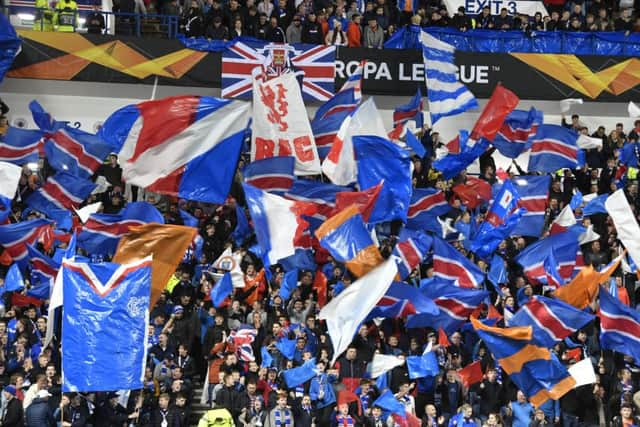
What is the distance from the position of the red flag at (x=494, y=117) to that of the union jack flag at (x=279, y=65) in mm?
4625

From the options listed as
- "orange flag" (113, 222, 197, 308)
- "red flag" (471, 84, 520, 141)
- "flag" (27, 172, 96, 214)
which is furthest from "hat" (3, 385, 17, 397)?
"red flag" (471, 84, 520, 141)

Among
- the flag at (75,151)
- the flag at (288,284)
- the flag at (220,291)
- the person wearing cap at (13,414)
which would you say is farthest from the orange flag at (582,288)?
the flag at (75,151)

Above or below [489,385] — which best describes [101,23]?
above

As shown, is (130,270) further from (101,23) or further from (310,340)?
(101,23)

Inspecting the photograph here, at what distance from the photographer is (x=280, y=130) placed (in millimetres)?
26359

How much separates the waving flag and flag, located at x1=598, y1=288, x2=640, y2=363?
4.38m

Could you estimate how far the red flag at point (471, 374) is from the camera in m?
22.3

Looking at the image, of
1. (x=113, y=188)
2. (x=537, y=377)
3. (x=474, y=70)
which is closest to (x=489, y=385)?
(x=537, y=377)

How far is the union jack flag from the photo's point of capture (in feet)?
102

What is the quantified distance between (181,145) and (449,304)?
20.1 ft

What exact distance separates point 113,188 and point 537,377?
9.81 meters

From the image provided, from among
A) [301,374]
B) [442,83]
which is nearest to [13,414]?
[301,374]

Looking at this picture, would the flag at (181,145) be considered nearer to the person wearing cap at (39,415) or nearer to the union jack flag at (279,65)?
the union jack flag at (279,65)

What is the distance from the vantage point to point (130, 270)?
66.4 feet
